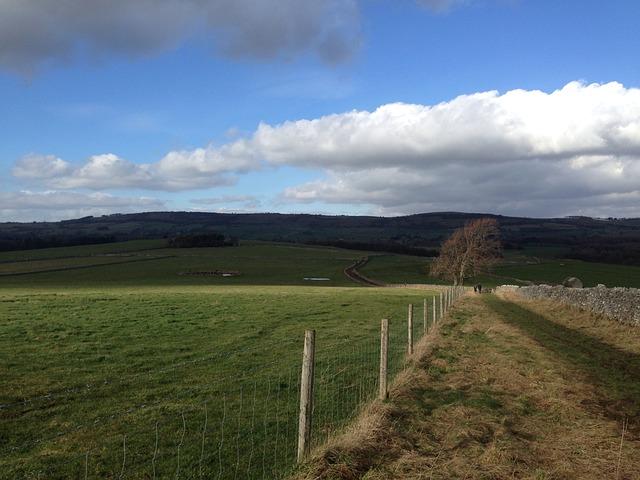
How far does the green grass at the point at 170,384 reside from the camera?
8.48 m

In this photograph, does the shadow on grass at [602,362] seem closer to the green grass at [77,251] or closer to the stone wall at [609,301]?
the stone wall at [609,301]

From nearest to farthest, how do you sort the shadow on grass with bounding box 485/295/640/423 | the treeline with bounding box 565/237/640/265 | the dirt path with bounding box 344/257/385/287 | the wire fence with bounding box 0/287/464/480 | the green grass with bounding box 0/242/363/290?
the wire fence with bounding box 0/287/464/480 → the shadow on grass with bounding box 485/295/640/423 → the green grass with bounding box 0/242/363/290 → the dirt path with bounding box 344/257/385/287 → the treeline with bounding box 565/237/640/265

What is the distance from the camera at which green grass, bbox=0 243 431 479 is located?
8.48 meters

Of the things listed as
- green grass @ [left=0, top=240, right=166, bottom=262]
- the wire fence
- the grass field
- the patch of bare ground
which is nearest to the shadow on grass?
the patch of bare ground

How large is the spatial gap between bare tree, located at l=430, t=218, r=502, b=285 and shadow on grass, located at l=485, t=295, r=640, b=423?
4915 cm

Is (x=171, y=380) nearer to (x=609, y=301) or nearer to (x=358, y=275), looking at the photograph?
(x=609, y=301)

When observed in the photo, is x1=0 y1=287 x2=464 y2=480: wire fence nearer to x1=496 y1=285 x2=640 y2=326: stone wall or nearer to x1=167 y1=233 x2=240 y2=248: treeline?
x1=496 y1=285 x2=640 y2=326: stone wall

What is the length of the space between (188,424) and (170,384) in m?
3.33

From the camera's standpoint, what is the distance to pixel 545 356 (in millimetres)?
15188

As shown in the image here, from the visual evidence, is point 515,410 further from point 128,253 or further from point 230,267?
point 128,253

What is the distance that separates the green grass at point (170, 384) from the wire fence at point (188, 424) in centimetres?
3

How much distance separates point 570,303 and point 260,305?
2026 cm

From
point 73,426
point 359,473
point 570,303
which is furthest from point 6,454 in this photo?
point 570,303

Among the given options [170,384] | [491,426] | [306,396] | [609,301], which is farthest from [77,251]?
[491,426]
